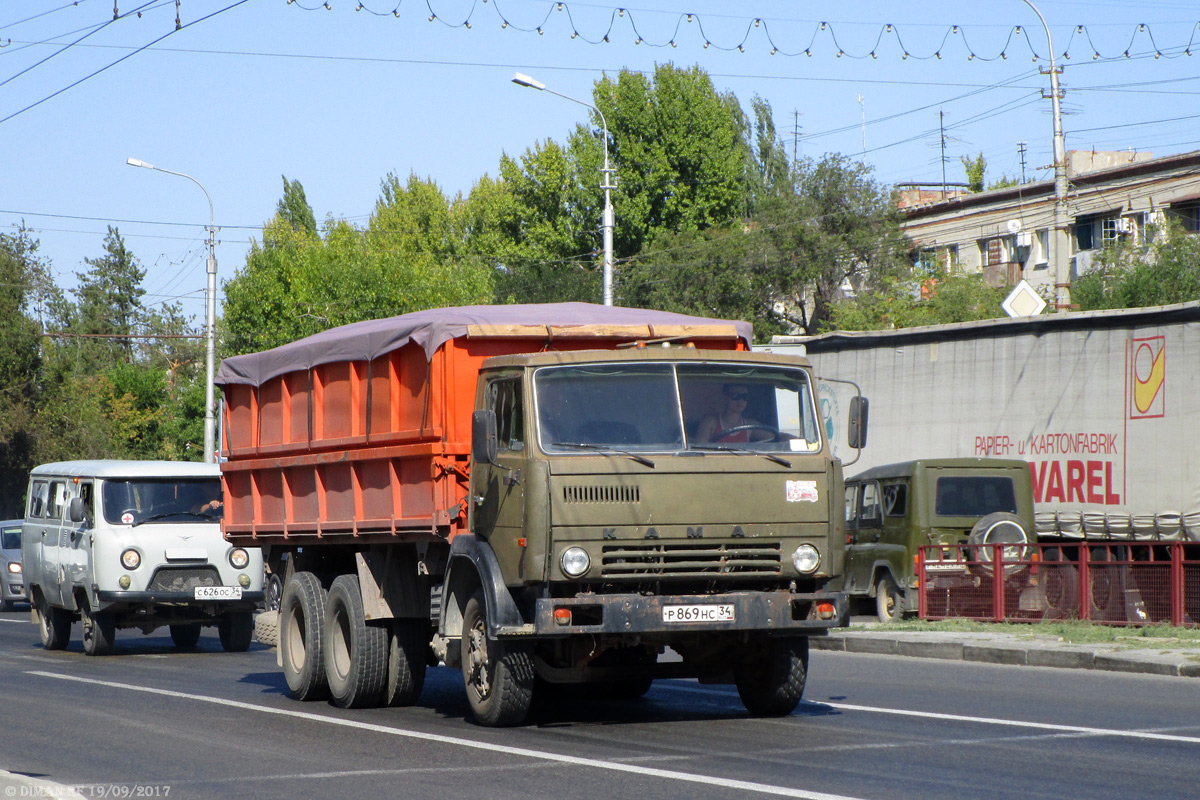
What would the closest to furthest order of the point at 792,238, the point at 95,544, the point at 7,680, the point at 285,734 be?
1. the point at 285,734
2. the point at 7,680
3. the point at 95,544
4. the point at 792,238

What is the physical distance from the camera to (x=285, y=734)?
961 centimetres

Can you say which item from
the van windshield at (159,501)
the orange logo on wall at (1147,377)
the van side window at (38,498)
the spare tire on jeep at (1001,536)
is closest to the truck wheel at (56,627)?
the van side window at (38,498)

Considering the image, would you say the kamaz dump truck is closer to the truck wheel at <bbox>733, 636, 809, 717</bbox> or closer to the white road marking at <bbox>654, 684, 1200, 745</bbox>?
the truck wheel at <bbox>733, 636, 809, 717</bbox>

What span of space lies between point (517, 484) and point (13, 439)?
151ft

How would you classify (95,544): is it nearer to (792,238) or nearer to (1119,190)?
(1119,190)

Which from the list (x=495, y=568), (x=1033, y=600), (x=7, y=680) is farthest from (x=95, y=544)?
(x=1033, y=600)

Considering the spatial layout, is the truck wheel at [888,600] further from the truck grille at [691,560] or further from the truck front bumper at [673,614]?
the truck grille at [691,560]

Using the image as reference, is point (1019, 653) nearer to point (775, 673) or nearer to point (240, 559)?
point (775, 673)

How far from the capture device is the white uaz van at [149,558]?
17.3 m

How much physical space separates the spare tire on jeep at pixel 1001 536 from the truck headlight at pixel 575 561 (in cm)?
1067

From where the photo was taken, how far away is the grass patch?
14852mm

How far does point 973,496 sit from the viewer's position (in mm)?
20109

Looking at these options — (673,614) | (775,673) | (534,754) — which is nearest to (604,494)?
(673,614)

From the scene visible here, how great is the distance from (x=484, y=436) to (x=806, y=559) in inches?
84.7
